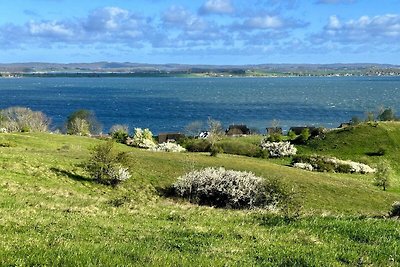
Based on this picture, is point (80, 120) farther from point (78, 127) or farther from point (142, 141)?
point (142, 141)

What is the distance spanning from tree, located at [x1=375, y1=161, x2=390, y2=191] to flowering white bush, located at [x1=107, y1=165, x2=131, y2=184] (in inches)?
1159

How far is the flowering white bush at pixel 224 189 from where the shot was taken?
3341 centimetres

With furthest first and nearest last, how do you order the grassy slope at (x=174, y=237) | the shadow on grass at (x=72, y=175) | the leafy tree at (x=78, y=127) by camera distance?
the leafy tree at (x=78, y=127) < the shadow on grass at (x=72, y=175) < the grassy slope at (x=174, y=237)

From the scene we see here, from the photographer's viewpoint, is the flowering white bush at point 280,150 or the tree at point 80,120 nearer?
the flowering white bush at point 280,150

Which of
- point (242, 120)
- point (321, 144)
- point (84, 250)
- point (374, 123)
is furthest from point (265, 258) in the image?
point (242, 120)

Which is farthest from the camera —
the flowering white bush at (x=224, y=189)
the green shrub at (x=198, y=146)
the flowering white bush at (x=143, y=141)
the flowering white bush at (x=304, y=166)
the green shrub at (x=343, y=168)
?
the flowering white bush at (x=143, y=141)

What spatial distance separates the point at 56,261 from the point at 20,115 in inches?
4844

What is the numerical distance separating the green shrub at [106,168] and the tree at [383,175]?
95.2ft

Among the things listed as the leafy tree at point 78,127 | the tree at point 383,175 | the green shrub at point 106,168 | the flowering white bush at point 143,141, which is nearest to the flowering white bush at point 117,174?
the green shrub at point 106,168

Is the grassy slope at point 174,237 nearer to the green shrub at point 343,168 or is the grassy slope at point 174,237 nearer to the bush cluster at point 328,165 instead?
the bush cluster at point 328,165

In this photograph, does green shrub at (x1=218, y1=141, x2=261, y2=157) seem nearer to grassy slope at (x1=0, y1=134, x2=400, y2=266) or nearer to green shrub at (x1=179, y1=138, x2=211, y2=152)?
green shrub at (x1=179, y1=138, x2=211, y2=152)

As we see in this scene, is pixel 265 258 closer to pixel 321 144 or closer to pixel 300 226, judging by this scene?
pixel 300 226

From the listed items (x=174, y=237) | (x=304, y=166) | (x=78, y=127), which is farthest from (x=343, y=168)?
(x=78, y=127)

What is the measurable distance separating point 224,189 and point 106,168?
8624 millimetres
